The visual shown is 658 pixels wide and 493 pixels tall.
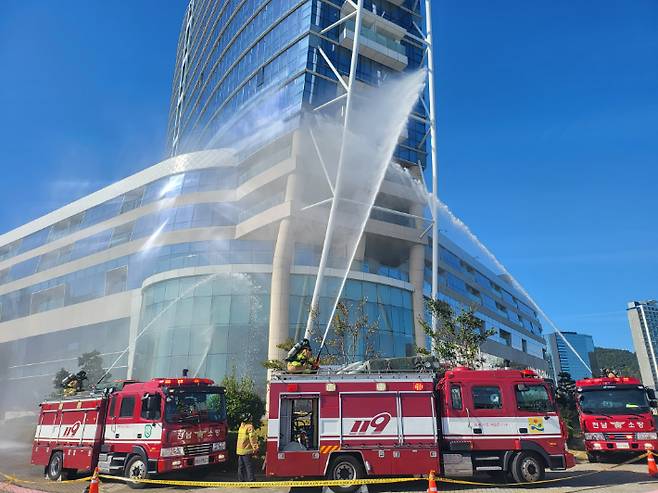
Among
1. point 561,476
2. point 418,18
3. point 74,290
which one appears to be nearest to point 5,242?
point 74,290

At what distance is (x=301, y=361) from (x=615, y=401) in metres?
9.91

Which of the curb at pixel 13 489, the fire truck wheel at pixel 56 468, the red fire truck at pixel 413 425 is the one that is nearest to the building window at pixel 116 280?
the fire truck wheel at pixel 56 468

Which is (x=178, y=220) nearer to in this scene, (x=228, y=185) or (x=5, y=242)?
(x=228, y=185)

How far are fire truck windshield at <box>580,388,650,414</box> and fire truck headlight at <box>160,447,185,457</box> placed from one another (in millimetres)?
12030

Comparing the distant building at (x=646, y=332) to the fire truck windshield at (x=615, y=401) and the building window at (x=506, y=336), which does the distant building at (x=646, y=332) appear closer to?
the building window at (x=506, y=336)

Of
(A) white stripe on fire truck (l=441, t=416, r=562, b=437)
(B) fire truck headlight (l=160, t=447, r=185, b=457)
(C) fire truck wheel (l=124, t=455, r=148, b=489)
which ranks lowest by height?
(C) fire truck wheel (l=124, t=455, r=148, b=489)

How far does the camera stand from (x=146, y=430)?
1169 cm

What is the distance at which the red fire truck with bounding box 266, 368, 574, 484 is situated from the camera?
32.8 ft

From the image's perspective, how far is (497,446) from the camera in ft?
33.4

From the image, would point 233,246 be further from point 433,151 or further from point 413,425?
point 413,425

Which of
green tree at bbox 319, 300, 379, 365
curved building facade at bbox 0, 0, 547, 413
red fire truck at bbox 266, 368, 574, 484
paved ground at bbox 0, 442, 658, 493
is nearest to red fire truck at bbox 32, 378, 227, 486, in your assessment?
paved ground at bbox 0, 442, 658, 493

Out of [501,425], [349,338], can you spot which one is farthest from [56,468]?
[349,338]

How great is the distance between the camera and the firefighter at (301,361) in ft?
36.6

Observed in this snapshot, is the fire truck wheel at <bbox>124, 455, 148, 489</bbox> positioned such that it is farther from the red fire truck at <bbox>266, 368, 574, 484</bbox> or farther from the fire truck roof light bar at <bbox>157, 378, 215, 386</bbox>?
the red fire truck at <bbox>266, 368, 574, 484</bbox>
